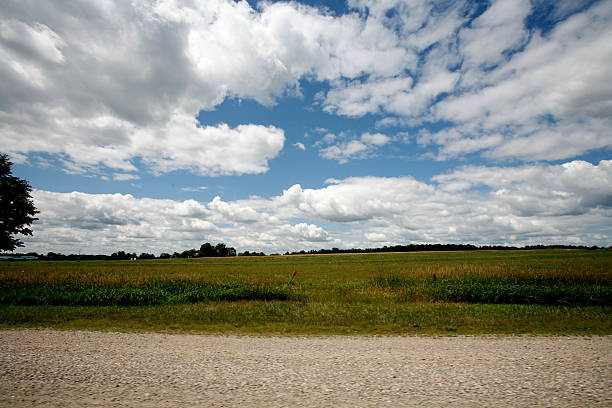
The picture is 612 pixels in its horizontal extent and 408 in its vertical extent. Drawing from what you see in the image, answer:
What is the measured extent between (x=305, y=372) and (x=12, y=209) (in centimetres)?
3584

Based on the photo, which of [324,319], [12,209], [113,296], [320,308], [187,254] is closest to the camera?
[324,319]

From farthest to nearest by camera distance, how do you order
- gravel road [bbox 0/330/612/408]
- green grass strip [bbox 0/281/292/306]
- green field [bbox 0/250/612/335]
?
green grass strip [bbox 0/281/292/306] < green field [bbox 0/250/612/335] < gravel road [bbox 0/330/612/408]

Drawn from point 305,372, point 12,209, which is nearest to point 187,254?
point 12,209

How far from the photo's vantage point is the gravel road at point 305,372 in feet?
18.3

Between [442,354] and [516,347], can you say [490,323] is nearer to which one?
[516,347]

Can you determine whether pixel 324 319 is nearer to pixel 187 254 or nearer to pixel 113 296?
pixel 113 296

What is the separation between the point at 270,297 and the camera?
66.9 ft

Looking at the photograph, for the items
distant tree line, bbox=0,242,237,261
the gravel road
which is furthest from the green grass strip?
distant tree line, bbox=0,242,237,261

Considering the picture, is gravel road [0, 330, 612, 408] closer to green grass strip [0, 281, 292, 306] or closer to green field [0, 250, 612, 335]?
green field [0, 250, 612, 335]

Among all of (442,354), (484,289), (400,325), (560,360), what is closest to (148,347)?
(442,354)

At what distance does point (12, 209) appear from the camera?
29344 mm

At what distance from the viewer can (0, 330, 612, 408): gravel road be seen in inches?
219

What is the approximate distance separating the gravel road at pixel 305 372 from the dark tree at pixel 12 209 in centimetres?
2668

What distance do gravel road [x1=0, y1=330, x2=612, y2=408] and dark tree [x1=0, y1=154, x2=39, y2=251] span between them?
87.5ft
